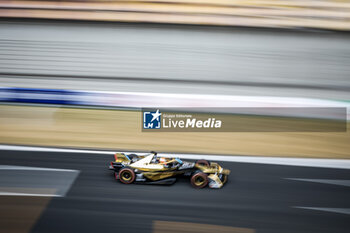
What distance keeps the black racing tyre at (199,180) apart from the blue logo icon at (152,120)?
9.05ft

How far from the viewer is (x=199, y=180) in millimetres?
4434

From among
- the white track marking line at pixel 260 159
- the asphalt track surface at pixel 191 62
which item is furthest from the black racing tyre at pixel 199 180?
the asphalt track surface at pixel 191 62

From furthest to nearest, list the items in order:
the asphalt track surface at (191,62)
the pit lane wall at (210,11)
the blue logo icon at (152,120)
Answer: the asphalt track surface at (191,62)
the pit lane wall at (210,11)
the blue logo icon at (152,120)

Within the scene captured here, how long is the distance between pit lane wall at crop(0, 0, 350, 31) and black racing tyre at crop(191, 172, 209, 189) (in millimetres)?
6067

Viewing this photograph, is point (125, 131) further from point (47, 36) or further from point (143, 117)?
point (47, 36)

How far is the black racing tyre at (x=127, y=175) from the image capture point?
14.5 ft

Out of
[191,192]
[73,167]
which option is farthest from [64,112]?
[191,192]

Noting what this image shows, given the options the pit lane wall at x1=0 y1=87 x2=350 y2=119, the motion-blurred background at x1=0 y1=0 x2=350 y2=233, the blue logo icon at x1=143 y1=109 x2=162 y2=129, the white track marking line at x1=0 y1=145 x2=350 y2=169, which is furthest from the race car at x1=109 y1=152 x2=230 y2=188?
the pit lane wall at x1=0 y1=87 x2=350 y2=119

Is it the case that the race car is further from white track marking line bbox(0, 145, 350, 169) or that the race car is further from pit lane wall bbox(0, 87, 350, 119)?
pit lane wall bbox(0, 87, 350, 119)

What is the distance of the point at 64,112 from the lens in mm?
7758

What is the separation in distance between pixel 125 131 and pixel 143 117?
2.42ft

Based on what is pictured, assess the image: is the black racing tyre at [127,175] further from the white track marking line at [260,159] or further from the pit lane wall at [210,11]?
the pit lane wall at [210,11]

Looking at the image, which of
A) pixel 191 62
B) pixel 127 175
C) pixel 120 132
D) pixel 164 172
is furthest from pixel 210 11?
pixel 127 175

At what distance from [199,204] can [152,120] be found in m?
3.40
